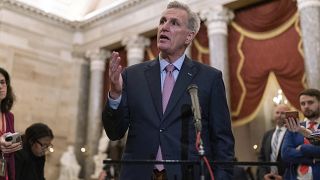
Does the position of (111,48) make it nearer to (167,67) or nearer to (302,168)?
(302,168)

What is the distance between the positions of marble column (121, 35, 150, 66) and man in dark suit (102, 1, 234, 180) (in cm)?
915

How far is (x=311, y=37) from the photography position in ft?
27.6

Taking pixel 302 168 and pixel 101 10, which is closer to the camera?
pixel 302 168

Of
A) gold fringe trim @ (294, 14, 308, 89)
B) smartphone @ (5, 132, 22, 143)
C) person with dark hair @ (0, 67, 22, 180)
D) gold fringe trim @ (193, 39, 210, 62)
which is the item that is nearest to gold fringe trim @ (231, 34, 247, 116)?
gold fringe trim @ (193, 39, 210, 62)

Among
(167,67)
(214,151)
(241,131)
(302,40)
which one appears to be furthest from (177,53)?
(241,131)

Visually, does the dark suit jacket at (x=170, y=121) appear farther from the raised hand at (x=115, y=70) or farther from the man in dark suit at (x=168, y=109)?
the raised hand at (x=115, y=70)

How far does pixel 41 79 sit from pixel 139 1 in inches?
160

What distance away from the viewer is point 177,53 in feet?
8.93

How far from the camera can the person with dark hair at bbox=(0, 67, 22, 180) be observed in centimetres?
351

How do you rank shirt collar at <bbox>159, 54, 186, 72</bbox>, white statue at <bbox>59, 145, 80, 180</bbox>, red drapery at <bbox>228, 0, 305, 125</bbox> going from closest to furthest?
shirt collar at <bbox>159, 54, 186, 72</bbox>, red drapery at <bbox>228, 0, 305, 125</bbox>, white statue at <bbox>59, 145, 80, 180</bbox>

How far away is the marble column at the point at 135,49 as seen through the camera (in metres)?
11.9

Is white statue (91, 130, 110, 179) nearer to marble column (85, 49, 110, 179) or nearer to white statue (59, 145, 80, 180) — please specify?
marble column (85, 49, 110, 179)

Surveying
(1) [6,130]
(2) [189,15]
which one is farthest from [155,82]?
(1) [6,130]

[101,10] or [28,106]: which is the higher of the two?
[101,10]
